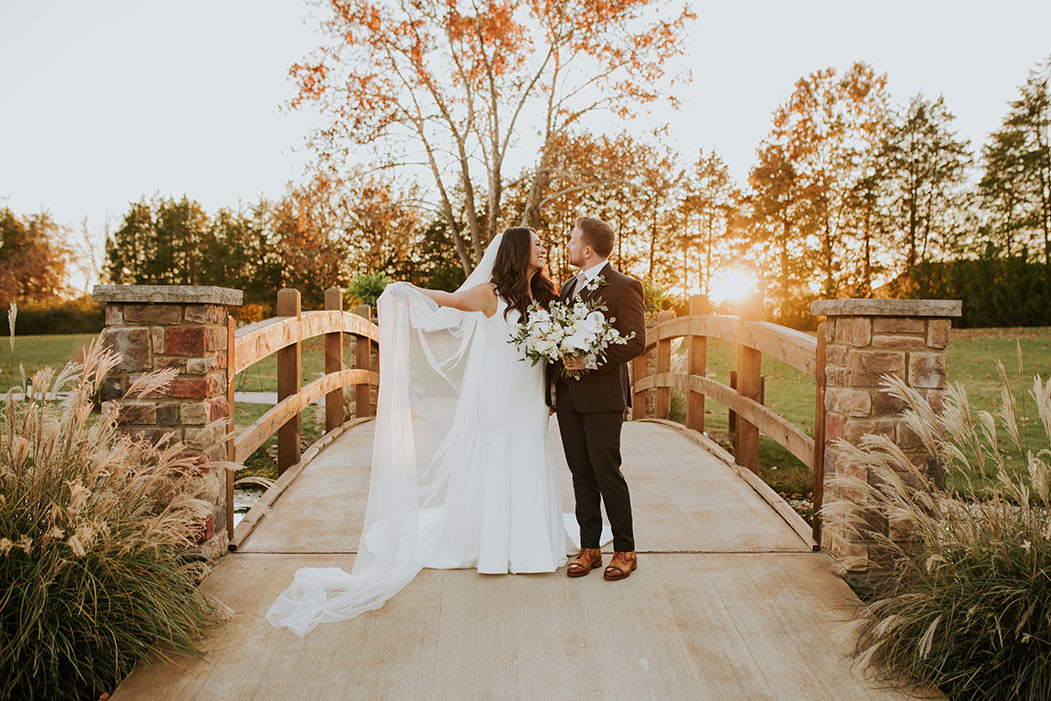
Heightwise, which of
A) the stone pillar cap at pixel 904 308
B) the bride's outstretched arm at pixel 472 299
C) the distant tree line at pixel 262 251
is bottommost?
the stone pillar cap at pixel 904 308

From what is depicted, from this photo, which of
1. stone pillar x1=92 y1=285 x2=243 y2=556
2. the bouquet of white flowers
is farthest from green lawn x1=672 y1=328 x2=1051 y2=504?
stone pillar x1=92 y1=285 x2=243 y2=556

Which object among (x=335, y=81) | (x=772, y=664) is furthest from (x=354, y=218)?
(x=772, y=664)

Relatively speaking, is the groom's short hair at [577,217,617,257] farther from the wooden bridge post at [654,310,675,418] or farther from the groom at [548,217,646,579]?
the wooden bridge post at [654,310,675,418]

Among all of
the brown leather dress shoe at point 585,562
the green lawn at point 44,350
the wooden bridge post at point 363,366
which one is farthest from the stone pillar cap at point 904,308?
the green lawn at point 44,350

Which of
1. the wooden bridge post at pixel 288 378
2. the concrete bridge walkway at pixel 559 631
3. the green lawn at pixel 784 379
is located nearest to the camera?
the concrete bridge walkway at pixel 559 631

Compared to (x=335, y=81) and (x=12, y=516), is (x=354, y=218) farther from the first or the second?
(x=12, y=516)

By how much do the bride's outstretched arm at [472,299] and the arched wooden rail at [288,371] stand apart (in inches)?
49.1

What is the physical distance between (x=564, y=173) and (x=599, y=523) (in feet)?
42.8

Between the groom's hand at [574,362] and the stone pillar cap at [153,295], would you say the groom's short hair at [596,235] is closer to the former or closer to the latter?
the groom's hand at [574,362]

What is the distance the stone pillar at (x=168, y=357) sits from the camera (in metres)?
4.06

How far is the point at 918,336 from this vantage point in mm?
4094

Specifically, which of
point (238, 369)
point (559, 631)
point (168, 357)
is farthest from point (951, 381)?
point (168, 357)

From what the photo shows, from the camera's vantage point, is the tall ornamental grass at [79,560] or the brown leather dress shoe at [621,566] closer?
the tall ornamental grass at [79,560]

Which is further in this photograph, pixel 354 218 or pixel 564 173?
pixel 354 218
